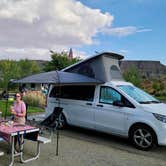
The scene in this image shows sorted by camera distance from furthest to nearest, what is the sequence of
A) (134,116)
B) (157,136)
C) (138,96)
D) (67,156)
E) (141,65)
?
(141,65), (138,96), (134,116), (157,136), (67,156)

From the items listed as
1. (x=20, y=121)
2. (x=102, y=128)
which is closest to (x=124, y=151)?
(x=102, y=128)

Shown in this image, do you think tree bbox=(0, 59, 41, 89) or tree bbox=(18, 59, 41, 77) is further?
tree bbox=(18, 59, 41, 77)

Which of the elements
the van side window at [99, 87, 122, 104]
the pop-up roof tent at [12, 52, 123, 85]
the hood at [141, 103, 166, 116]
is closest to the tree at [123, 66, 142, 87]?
the pop-up roof tent at [12, 52, 123, 85]

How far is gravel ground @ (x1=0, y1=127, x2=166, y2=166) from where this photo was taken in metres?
6.09

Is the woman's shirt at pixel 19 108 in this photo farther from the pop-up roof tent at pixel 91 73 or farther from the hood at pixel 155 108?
the hood at pixel 155 108

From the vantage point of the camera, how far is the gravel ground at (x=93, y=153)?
6.09m

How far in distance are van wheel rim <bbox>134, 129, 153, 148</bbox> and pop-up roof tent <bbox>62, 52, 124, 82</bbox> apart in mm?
2019

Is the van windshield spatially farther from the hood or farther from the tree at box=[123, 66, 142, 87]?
the tree at box=[123, 66, 142, 87]

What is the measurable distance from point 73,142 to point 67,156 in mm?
1468

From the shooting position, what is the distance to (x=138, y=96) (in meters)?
8.21

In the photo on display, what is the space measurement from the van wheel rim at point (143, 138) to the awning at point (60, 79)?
2064mm

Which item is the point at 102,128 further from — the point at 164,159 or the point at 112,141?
the point at 164,159

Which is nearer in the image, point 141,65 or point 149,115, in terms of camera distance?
point 149,115

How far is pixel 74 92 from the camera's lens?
9469 millimetres
